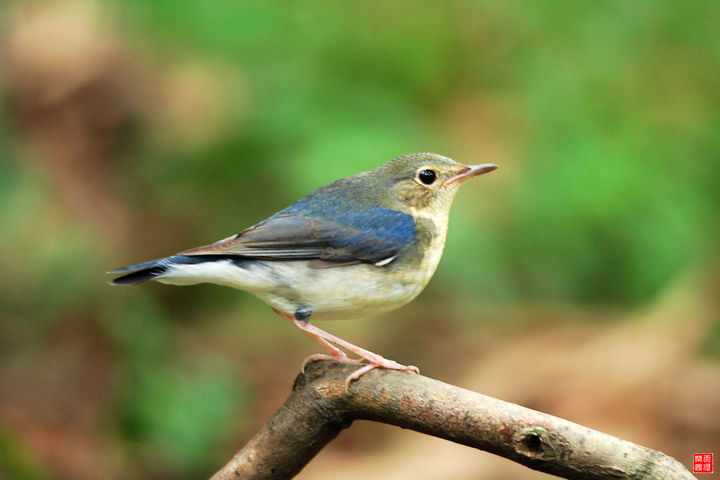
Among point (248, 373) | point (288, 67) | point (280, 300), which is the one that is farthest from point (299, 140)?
point (280, 300)

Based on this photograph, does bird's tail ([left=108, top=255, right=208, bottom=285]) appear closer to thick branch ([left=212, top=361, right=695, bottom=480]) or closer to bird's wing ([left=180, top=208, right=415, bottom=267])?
bird's wing ([left=180, top=208, right=415, bottom=267])

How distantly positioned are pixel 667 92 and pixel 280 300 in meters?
3.76

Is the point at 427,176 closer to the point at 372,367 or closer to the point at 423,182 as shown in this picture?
the point at 423,182

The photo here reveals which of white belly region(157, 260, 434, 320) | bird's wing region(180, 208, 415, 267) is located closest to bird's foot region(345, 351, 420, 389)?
white belly region(157, 260, 434, 320)

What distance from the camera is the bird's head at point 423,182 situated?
13.0ft

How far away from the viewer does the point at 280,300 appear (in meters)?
3.65

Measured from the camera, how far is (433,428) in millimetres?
2764

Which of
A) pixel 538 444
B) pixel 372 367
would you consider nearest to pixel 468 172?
pixel 372 367

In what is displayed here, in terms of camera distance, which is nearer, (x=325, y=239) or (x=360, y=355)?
(x=360, y=355)

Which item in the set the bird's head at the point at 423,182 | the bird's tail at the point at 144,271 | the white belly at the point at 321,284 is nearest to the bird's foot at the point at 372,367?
the white belly at the point at 321,284

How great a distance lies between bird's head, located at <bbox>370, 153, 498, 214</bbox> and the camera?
3.96m

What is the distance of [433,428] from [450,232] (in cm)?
270

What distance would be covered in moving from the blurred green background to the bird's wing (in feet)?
4.56

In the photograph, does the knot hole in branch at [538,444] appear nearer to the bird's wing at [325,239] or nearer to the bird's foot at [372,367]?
the bird's foot at [372,367]
